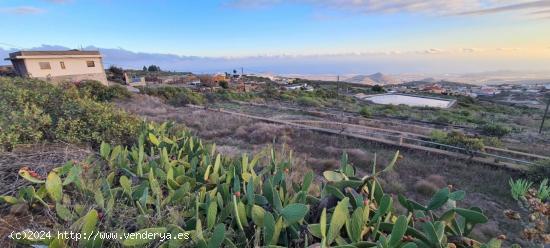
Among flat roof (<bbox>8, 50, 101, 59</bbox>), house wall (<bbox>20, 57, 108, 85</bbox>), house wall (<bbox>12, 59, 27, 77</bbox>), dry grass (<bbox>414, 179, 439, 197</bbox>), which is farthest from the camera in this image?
house wall (<bbox>20, 57, 108, 85</bbox>)

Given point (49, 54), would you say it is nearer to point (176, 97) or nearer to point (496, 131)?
point (176, 97)

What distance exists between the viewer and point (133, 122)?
5.46 meters

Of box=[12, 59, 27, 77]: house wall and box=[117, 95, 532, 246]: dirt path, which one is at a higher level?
box=[12, 59, 27, 77]: house wall

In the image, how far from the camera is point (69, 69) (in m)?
30.8

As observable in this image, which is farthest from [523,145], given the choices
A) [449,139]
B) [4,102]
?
[4,102]

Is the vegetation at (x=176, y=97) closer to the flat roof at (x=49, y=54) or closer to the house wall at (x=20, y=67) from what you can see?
the flat roof at (x=49, y=54)

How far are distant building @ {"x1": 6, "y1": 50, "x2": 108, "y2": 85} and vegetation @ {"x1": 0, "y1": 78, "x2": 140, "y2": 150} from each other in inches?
1013

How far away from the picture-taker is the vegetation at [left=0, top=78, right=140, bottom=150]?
12.8 feet

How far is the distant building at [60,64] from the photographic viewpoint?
90.6 ft

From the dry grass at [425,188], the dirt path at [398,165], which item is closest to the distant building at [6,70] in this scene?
the dirt path at [398,165]

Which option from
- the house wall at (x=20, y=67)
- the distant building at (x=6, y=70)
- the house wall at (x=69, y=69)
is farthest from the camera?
the distant building at (x=6, y=70)

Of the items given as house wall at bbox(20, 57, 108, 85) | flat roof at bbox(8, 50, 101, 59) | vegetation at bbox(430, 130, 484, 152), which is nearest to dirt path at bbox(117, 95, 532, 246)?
vegetation at bbox(430, 130, 484, 152)

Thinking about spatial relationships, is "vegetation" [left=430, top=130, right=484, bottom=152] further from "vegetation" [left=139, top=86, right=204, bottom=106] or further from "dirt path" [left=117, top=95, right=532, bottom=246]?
"vegetation" [left=139, top=86, right=204, bottom=106]

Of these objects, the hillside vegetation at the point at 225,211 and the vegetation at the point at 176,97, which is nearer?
the hillside vegetation at the point at 225,211
